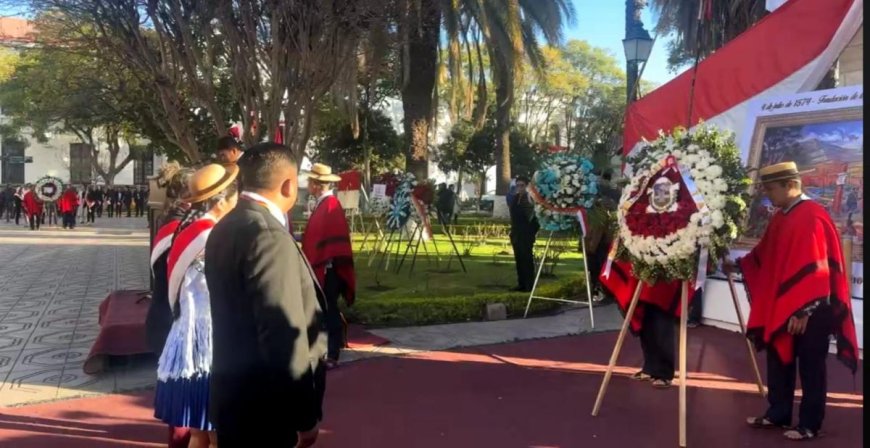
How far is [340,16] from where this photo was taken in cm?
952

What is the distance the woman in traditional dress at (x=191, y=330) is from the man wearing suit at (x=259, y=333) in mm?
824

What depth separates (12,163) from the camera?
2357 inches

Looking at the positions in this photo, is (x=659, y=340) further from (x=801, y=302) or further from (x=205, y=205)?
(x=205, y=205)

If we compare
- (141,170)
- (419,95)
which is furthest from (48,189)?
(141,170)

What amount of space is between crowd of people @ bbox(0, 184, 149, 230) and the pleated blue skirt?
21.1 m

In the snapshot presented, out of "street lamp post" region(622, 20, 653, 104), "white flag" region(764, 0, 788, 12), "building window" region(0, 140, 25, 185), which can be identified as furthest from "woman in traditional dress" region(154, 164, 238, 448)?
"building window" region(0, 140, 25, 185)

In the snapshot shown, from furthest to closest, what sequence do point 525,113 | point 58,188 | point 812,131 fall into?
1. point 525,113
2. point 58,188
3. point 812,131

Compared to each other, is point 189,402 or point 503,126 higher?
point 503,126

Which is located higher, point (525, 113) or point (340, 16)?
point (525, 113)

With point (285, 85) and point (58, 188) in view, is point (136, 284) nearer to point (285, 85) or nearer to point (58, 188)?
point (285, 85)

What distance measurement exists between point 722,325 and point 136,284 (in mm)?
8979

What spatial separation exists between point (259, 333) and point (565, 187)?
21.7 ft

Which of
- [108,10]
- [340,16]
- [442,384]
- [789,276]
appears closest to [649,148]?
[789,276]

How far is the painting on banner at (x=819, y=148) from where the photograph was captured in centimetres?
704
